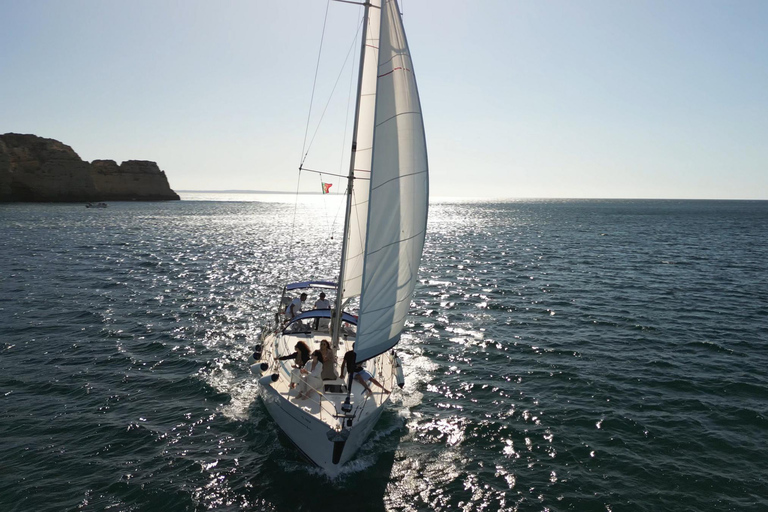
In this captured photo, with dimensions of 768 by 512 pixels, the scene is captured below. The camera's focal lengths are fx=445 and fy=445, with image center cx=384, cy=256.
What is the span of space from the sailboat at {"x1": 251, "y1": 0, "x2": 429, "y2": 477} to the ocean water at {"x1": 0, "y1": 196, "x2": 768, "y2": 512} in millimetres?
1432

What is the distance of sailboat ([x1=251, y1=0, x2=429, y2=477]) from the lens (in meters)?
11.3

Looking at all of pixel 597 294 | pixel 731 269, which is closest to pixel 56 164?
pixel 597 294

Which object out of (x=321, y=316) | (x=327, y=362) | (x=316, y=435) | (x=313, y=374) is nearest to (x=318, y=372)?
(x=313, y=374)

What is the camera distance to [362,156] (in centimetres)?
1509

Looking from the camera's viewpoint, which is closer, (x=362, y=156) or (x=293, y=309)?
(x=362, y=156)

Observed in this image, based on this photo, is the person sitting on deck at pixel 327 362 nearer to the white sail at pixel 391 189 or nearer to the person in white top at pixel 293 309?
the white sail at pixel 391 189

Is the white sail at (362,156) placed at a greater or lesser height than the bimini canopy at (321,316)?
greater

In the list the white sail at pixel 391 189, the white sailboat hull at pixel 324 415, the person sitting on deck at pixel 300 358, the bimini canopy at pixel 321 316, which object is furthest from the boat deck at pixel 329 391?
the white sail at pixel 391 189

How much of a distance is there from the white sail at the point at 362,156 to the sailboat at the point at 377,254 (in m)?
0.04

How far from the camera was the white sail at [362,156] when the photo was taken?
1374 cm

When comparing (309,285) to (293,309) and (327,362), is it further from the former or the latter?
(327,362)

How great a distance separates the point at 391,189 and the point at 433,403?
8939 millimetres

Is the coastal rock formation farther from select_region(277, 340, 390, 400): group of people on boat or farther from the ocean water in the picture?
select_region(277, 340, 390, 400): group of people on boat

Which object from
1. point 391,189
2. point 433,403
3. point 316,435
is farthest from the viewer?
point 433,403
